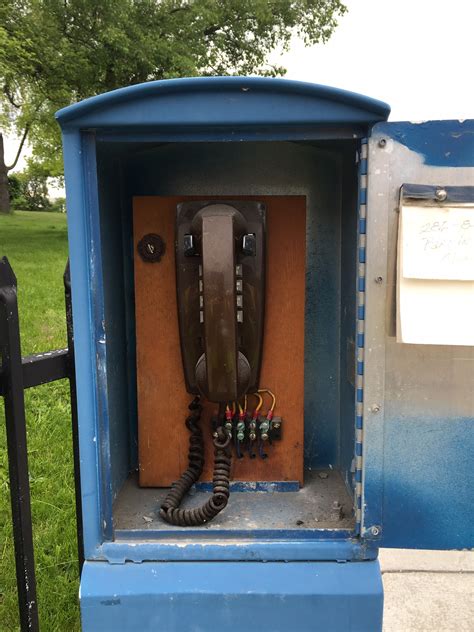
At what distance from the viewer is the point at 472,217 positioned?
5.12 ft

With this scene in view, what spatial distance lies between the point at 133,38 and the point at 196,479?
42.3ft

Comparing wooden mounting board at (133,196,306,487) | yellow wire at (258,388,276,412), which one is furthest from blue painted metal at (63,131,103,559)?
yellow wire at (258,388,276,412)

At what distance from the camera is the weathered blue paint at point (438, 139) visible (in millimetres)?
1543

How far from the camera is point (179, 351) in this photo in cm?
212

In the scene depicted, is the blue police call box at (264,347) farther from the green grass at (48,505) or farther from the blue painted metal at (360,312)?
the green grass at (48,505)

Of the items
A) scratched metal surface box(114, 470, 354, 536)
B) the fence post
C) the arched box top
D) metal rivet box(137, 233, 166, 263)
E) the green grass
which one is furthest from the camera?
the green grass

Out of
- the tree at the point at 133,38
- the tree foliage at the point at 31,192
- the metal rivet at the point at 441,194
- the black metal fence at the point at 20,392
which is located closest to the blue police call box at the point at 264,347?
the metal rivet at the point at 441,194

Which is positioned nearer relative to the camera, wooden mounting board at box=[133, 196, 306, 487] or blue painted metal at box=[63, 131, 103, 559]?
blue painted metal at box=[63, 131, 103, 559]

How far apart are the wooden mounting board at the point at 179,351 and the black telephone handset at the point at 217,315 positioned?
6 centimetres

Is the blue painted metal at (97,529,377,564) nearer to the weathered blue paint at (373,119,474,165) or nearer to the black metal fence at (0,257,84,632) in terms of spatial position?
the black metal fence at (0,257,84,632)

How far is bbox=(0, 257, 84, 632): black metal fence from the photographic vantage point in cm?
168

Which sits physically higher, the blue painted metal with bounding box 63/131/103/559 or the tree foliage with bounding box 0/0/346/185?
the tree foliage with bounding box 0/0/346/185

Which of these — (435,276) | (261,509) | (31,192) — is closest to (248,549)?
(261,509)

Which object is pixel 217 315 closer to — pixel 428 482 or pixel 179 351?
pixel 179 351
